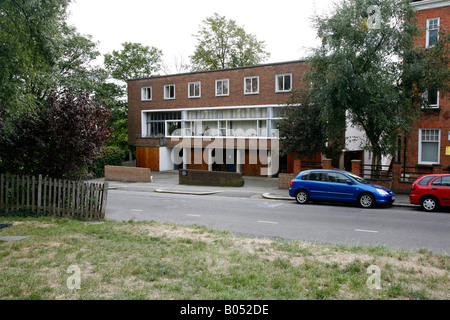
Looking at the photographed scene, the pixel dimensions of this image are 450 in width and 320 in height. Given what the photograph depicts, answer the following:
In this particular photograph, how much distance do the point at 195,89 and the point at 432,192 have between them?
82.9 feet

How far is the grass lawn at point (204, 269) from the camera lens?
4773 millimetres

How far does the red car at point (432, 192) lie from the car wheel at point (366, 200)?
61.5 inches

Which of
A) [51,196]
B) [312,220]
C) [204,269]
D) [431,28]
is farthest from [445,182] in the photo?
[51,196]

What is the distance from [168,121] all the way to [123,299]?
111 feet

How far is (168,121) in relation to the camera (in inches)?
1474

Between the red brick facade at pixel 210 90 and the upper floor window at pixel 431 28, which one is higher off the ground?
the upper floor window at pixel 431 28

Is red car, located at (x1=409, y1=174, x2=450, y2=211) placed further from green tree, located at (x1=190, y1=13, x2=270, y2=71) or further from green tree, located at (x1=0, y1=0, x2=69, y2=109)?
green tree, located at (x1=190, y1=13, x2=270, y2=71)

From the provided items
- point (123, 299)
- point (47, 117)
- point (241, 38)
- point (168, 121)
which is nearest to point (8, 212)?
point (47, 117)

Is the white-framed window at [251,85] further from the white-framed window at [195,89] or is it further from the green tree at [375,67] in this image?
the green tree at [375,67]

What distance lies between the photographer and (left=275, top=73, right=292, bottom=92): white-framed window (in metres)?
30.2

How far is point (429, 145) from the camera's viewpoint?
22812mm

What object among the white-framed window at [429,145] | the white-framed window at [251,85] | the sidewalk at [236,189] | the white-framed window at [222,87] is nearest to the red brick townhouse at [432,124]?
the white-framed window at [429,145]
